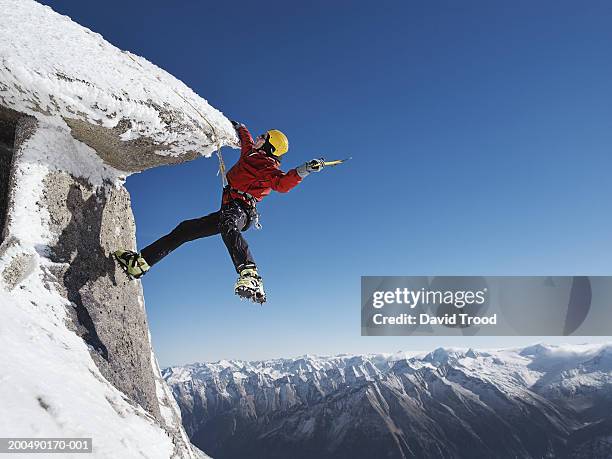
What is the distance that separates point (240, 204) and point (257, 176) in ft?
1.77

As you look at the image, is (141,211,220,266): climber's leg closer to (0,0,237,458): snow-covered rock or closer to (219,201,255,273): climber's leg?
(219,201,255,273): climber's leg

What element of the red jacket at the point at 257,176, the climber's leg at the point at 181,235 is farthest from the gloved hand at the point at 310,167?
the climber's leg at the point at 181,235

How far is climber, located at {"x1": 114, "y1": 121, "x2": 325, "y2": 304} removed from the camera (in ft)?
23.0

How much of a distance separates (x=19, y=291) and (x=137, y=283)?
135 inches

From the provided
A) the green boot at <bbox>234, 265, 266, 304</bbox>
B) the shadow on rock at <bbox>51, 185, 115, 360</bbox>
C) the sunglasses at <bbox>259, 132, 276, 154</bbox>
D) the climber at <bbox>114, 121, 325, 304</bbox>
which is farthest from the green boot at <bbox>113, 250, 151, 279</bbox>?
the sunglasses at <bbox>259, 132, 276, 154</bbox>

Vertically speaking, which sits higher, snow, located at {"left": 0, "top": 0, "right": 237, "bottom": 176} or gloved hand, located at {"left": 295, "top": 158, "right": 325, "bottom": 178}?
snow, located at {"left": 0, "top": 0, "right": 237, "bottom": 176}

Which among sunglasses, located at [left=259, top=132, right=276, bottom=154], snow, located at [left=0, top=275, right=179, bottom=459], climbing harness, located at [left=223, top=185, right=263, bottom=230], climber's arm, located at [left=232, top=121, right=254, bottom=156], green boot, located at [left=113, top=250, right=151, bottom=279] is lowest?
snow, located at [left=0, top=275, right=179, bottom=459]

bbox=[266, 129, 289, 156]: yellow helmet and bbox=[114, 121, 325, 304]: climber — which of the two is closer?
bbox=[114, 121, 325, 304]: climber

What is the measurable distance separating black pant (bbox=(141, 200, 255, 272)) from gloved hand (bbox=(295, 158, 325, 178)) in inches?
46.5

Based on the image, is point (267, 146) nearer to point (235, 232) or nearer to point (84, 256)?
point (235, 232)

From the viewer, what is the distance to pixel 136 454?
4.14 metres

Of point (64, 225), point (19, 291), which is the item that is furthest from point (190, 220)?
point (19, 291)

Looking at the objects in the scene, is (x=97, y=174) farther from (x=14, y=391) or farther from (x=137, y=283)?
(x=14, y=391)

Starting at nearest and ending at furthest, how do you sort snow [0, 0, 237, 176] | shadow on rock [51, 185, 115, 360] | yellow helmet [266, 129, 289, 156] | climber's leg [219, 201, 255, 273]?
snow [0, 0, 237, 176], shadow on rock [51, 185, 115, 360], climber's leg [219, 201, 255, 273], yellow helmet [266, 129, 289, 156]
